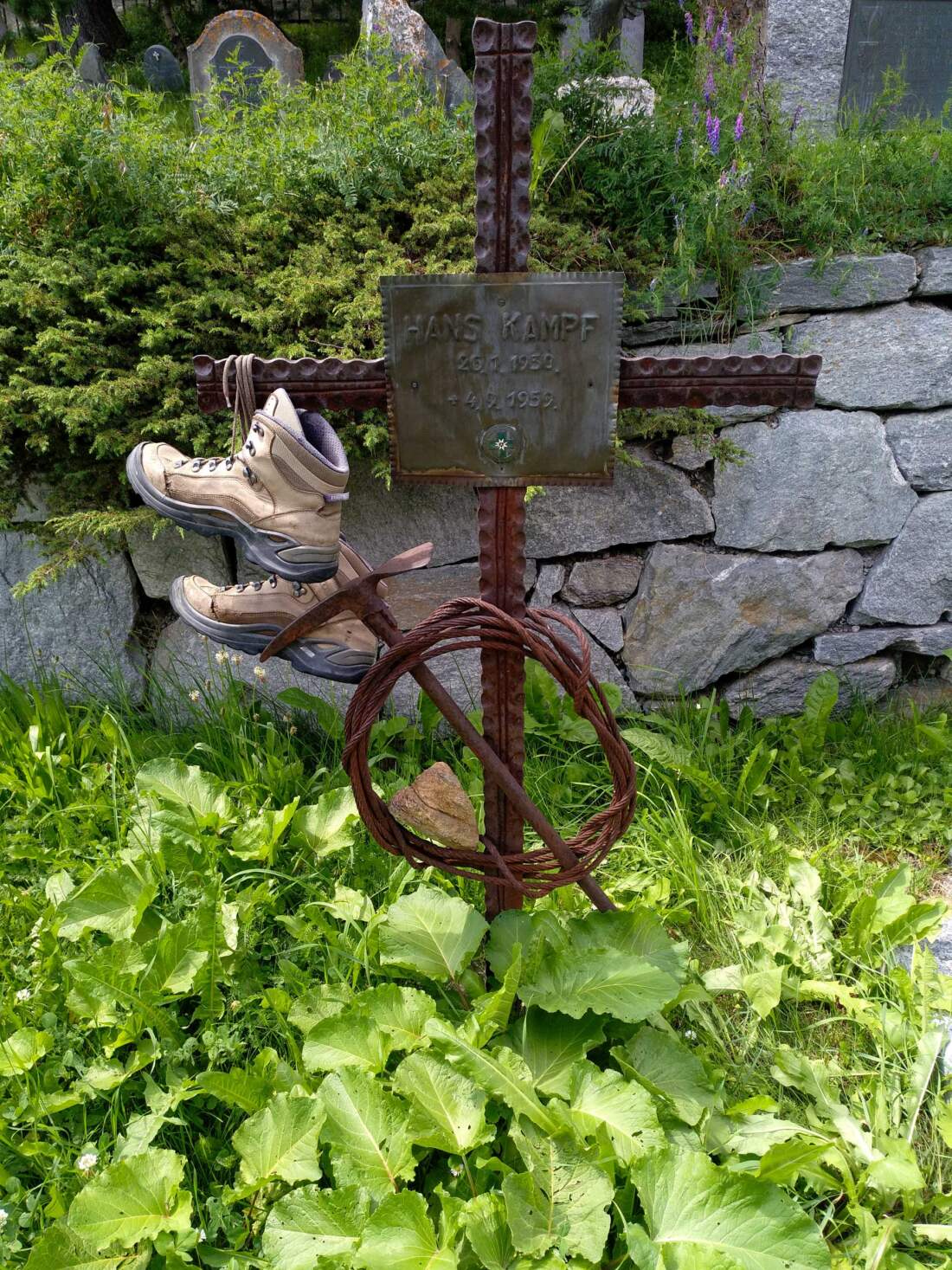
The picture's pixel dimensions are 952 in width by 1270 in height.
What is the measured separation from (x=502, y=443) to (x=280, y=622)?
0.51 m

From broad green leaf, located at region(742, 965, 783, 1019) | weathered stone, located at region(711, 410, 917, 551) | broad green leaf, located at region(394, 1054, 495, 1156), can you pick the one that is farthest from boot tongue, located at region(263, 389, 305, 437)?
weathered stone, located at region(711, 410, 917, 551)

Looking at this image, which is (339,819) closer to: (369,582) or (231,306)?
(369,582)

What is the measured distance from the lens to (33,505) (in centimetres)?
269

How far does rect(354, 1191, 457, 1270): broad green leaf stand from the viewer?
4.13ft

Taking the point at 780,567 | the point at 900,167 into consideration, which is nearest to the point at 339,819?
the point at 780,567

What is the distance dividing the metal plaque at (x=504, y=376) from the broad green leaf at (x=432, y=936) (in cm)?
85

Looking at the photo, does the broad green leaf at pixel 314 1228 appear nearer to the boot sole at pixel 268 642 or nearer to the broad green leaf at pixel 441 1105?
the broad green leaf at pixel 441 1105

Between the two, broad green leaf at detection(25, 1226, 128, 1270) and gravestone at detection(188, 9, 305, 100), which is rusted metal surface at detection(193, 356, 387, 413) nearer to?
broad green leaf at detection(25, 1226, 128, 1270)

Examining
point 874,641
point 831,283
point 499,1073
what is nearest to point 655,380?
point 499,1073

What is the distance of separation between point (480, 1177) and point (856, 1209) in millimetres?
661

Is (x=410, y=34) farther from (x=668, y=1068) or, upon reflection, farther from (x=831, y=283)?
(x=668, y=1068)

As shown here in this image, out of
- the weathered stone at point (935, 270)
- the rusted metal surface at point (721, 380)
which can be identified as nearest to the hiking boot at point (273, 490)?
the rusted metal surface at point (721, 380)

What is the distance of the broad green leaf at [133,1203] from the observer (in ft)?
4.49

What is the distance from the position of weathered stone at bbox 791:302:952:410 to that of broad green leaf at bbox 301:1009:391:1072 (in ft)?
7.32
